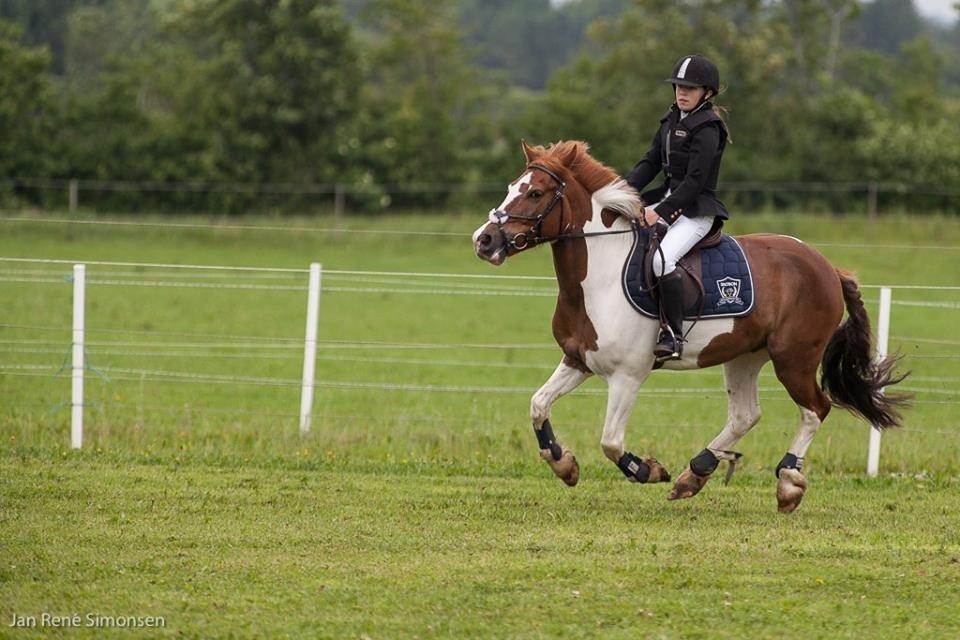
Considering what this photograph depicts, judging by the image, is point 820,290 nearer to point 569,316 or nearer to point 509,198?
point 569,316

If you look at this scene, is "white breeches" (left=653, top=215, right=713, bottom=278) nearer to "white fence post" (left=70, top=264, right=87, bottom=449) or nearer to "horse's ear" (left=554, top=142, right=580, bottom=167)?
"horse's ear" (left=554, top=142, right=580, bottom=167)

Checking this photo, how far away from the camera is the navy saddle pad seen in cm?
816

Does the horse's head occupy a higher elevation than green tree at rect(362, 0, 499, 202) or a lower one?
lower

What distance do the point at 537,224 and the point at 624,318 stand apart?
31.3 inches

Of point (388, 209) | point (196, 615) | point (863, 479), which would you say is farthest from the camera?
point (388, 209)

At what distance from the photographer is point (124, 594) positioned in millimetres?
5984

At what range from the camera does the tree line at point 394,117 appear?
121 ft

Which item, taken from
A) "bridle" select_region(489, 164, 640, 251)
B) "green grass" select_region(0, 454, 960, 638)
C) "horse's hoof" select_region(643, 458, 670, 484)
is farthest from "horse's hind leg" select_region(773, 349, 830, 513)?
"bridle" select_region(489, 164, 640, 251)

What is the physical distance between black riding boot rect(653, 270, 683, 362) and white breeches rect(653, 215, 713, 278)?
0.21 feet

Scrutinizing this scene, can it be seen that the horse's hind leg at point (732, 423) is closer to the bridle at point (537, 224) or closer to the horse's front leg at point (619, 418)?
the horse's front leg at point (619, 418)

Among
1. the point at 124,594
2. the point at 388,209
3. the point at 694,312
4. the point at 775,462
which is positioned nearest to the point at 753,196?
the point at 388,209

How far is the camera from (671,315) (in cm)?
813

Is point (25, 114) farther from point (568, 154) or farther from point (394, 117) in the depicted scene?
point (568, 154)

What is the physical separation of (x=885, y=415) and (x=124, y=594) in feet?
18.0
